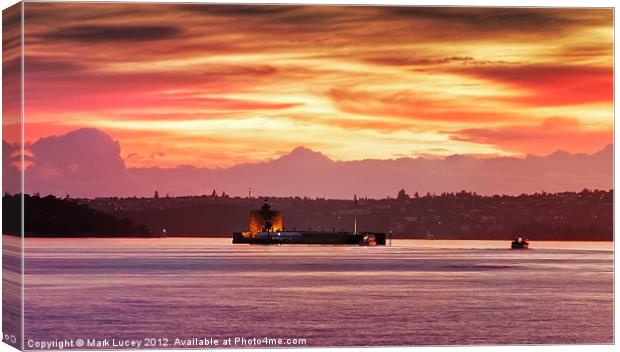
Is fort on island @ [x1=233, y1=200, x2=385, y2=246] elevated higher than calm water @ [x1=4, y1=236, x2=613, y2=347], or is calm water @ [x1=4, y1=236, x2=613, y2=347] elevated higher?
fort on island @ [x1=233, y1=200, x2=385, y2=246]

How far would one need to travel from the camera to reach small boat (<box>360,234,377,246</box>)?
10292 centimetres

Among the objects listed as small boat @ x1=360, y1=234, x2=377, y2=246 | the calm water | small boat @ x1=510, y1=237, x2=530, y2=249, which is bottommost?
the calm water

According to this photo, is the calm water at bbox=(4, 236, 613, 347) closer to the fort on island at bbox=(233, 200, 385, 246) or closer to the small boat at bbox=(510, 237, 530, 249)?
the small boat at bbox=(510, 237, 530, 249)

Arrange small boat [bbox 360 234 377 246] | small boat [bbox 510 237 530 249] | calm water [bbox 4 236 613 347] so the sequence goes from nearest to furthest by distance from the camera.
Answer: calm water [bbox 4 236 613 347], small boat [bbox 510 237 530 249], small boat [bbox 360 234 377 246]

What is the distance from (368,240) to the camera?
104 meters

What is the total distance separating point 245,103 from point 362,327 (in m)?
3.99

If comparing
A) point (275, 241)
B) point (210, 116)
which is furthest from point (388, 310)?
point (275, 241)

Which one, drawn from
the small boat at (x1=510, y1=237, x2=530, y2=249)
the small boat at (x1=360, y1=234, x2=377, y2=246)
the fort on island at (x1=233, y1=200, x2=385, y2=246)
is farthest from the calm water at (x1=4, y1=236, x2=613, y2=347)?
the small boat at (x1=360, y1=234, x2=377, y2=246)

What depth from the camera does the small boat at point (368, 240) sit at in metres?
103

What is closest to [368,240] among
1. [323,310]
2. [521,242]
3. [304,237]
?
[304,237]

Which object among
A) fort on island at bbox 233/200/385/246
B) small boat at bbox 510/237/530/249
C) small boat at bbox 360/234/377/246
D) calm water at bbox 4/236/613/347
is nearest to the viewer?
calm water at bbox 4/236/613/347

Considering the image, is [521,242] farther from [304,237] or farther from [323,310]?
[304,237]

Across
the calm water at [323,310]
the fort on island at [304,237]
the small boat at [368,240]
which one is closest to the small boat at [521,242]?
the calm water at [323,310]

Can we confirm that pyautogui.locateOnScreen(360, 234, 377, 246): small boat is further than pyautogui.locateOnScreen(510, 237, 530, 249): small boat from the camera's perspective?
Yes
